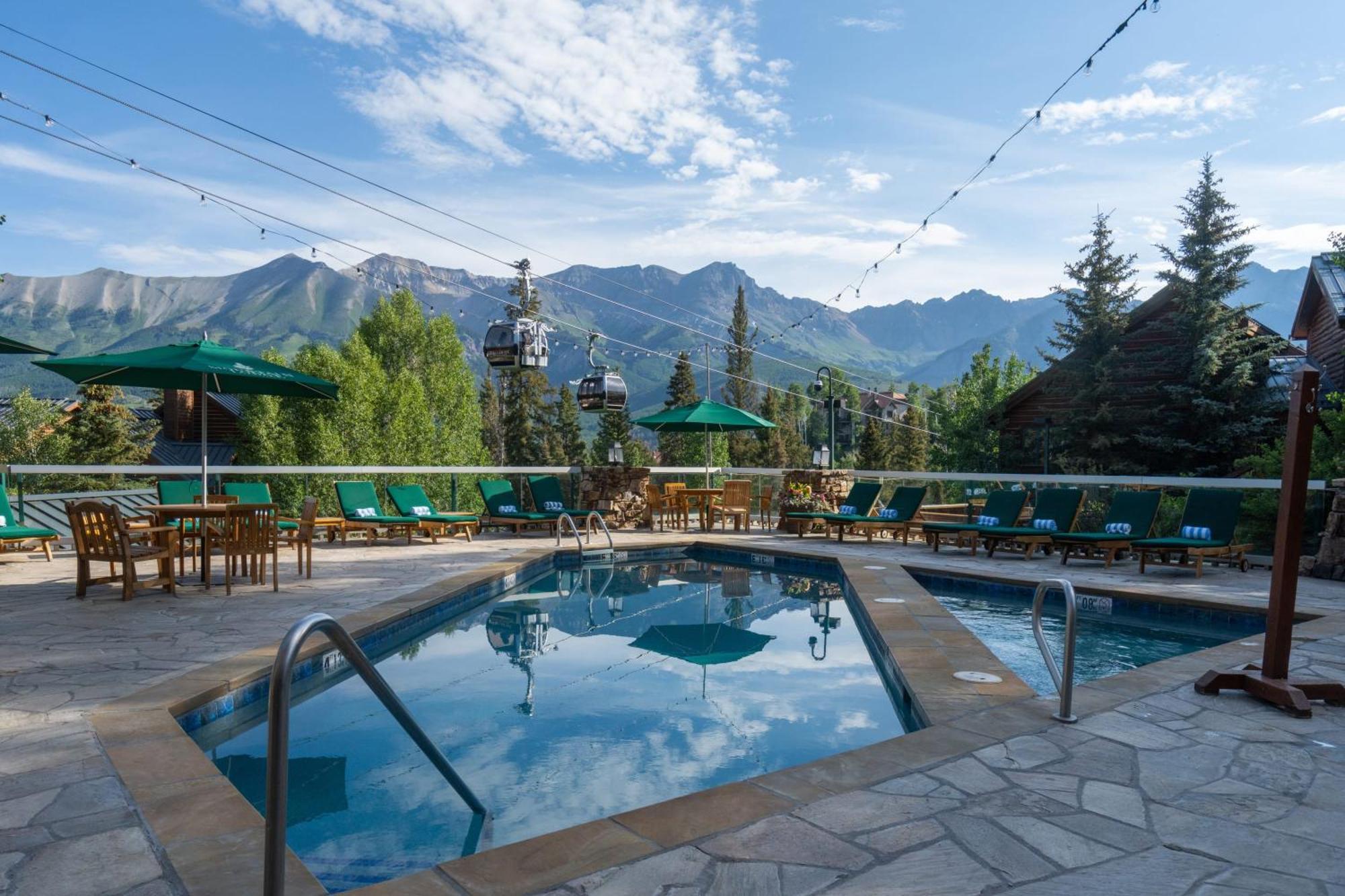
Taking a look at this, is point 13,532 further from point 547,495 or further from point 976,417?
Answer: point 976,417

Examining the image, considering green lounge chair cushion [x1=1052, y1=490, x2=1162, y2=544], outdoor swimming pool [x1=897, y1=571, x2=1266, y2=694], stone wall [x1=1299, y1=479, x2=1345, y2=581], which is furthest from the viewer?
green lounge chair cushion [x1=1052, y1=490, x2=1162, y2=544]

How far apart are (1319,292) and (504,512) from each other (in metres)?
18.3

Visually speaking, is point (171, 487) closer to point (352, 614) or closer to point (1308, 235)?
point (352, 614)

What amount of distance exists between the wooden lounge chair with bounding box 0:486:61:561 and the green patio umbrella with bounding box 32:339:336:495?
5.27 feet

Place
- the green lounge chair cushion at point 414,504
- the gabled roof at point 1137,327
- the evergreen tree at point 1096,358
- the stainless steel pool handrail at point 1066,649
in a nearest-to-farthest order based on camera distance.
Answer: the stainless steel pool handrail at point 1066,649 < the green lounge chair cushion at point 414,504 < the gabled roof at point 1137,327 < the evergreen tree at point 1096,358

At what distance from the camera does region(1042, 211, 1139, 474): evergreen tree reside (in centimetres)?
1995

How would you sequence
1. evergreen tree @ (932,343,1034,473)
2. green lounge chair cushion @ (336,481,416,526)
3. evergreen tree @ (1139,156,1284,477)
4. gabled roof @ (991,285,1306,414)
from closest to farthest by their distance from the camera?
1. green lounge chair cushion @ (336,481,416,526)
2. evergreen tree @ (1139,156,1284,477)
3. gabled roof @ (991,285,1306,414)
4. evergreen tree @ (932,343,1034,473)

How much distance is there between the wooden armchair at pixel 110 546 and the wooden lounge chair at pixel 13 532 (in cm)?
175

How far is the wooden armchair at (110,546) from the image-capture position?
18.7ft

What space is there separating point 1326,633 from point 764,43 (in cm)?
1044

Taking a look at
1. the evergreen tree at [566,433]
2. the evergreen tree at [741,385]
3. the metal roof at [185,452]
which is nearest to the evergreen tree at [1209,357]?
the evergreen tree at [741,385]

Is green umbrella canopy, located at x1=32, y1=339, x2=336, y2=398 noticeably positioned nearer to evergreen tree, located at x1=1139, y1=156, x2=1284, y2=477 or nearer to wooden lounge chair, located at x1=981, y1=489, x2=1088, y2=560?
wooden lounge chair, located at x1=981, y1=489, x2=1088, y2=560

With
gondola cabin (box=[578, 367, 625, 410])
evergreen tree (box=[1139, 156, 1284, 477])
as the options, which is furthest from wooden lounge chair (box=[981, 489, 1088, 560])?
evergreen tree (box=[1139, 156, 1284, 477])

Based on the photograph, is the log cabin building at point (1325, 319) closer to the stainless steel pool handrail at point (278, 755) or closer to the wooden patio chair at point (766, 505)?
the wooden patio chair at point (766, 505)
